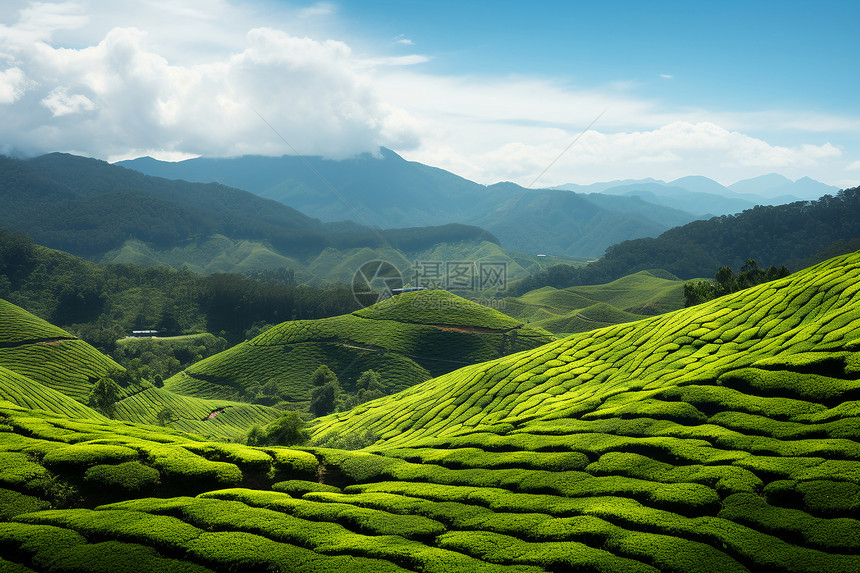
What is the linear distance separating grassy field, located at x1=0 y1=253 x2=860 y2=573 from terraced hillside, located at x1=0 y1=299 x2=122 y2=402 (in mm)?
48547

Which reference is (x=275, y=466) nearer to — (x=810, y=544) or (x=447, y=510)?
(x=447, y=510)

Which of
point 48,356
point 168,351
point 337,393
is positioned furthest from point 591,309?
point 48,356

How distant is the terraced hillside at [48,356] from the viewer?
233 feet

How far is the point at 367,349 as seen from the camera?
10525 cm

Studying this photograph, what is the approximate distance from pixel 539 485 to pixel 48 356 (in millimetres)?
80264

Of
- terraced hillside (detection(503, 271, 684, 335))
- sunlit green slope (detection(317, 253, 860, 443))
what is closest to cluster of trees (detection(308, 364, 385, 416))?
sunlit green slope (detection(317, 253, 860, 443))

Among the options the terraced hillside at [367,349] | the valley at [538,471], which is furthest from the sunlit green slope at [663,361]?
the terraced hillside at [367,349]

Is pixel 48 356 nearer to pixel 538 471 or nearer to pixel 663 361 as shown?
pixel 538 471

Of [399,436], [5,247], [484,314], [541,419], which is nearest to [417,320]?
[484,314]

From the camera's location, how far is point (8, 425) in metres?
26.3

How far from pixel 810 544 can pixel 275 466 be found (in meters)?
21.3

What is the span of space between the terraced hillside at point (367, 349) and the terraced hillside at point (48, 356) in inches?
816

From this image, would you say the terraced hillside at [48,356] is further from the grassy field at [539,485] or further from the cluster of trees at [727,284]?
the cluster of trees at [727,284]

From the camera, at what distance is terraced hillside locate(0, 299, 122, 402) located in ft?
233
